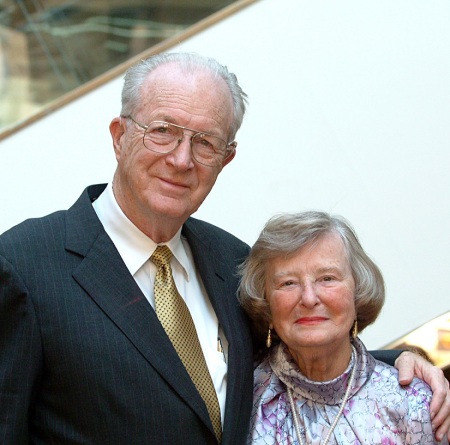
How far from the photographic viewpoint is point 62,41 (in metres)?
4.19

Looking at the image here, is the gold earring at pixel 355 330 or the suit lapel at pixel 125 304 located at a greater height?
the suit lapel at pixel 125 304

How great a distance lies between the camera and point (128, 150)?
2148 mm

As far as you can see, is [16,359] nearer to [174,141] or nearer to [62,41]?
[174,141]

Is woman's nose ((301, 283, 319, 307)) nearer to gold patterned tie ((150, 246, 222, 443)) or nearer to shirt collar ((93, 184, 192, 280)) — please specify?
gold patterned tie ((150, 246, 222, 443))

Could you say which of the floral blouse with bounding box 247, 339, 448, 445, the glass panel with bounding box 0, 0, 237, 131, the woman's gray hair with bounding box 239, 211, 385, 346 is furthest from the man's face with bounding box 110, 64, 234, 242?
the glass panel with bounding box 0, 0, 237, 131

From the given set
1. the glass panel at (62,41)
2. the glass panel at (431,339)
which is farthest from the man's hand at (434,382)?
the glass panel at (62,41)

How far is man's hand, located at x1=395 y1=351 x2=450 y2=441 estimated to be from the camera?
6.89 feet

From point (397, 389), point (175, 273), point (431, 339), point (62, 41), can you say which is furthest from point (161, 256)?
point (62, 41)

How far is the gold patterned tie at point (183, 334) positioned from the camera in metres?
2.06

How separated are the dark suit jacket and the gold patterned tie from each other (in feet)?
0.16

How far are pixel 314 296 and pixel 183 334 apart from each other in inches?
14.5

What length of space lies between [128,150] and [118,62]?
2.12 metres

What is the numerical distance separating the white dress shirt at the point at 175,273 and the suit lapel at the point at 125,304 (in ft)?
0.23

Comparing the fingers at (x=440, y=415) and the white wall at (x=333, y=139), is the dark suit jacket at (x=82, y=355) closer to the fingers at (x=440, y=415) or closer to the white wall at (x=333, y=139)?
the fingers at (x=440, y=415)
